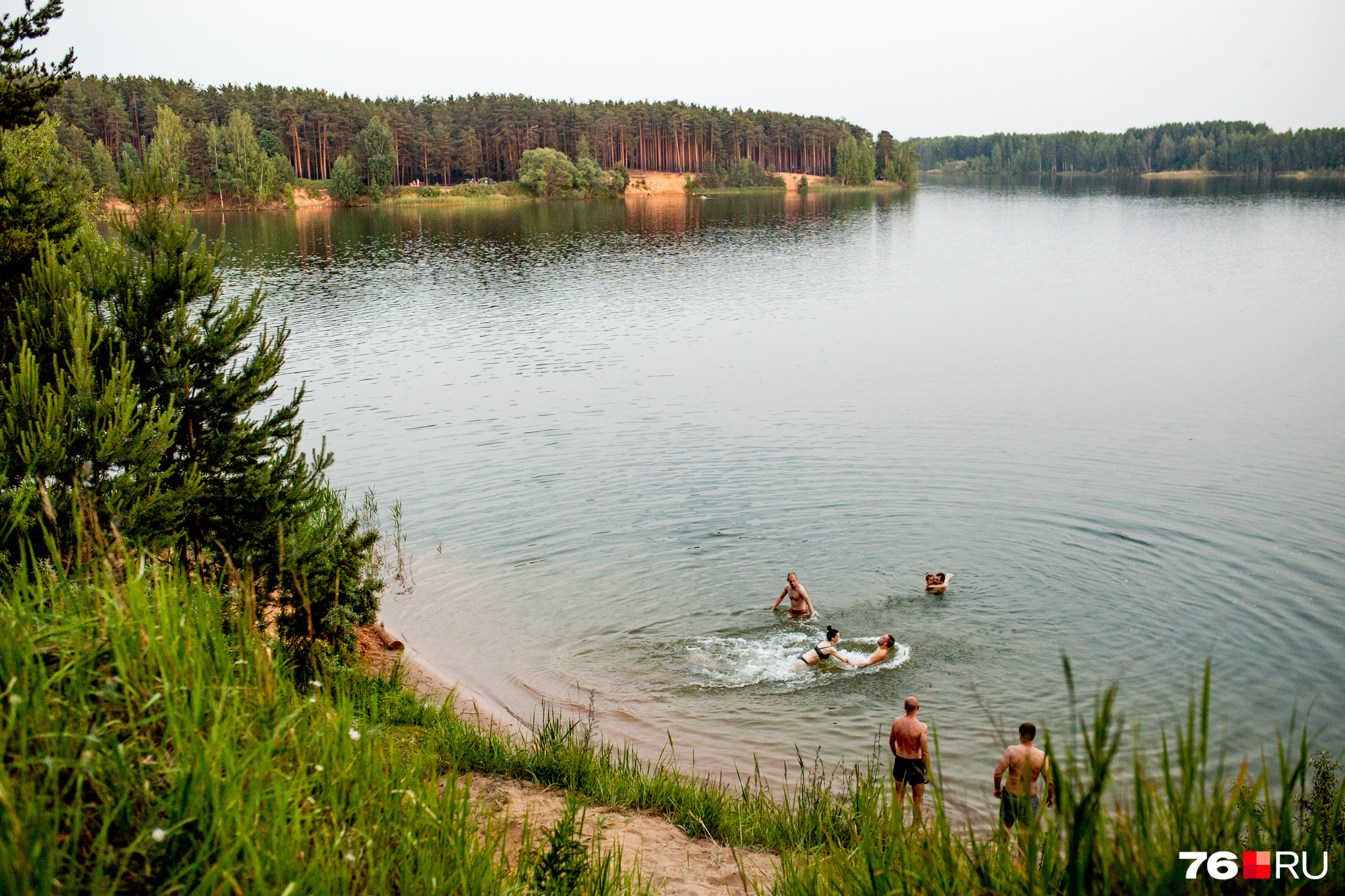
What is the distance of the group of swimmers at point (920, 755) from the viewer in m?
4.50

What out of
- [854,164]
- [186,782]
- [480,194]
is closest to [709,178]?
[854,164]

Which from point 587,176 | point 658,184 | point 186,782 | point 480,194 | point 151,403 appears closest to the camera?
point 186,782

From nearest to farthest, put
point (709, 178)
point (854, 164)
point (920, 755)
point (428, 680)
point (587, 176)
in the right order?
point (920, 755) < point (428, 680) < point (587, 176) < point (709, 178) < point (854, 164)

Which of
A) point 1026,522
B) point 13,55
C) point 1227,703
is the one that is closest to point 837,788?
point 1227,703

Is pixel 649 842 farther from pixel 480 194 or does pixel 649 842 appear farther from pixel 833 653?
A: pixel 480 194

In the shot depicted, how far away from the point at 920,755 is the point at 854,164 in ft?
615

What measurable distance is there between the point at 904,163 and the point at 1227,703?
627 ft

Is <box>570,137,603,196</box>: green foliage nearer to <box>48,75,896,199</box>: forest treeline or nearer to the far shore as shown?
the far shore

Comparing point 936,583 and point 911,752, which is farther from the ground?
point 936,583

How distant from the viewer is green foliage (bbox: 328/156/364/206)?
12638cm

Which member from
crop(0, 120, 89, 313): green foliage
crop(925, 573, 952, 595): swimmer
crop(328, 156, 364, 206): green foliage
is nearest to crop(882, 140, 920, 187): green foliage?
crop(328, 156, 364, 206): green foliage

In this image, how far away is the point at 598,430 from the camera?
30.5 metres

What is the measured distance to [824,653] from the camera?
16.0 meters

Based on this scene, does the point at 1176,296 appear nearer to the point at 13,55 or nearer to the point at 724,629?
the point at 724,629
